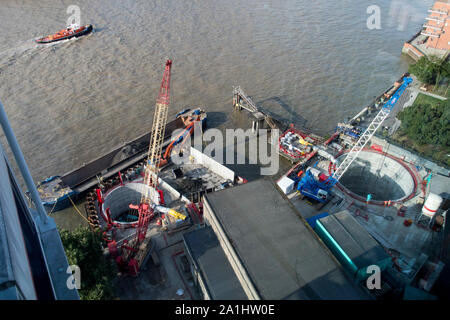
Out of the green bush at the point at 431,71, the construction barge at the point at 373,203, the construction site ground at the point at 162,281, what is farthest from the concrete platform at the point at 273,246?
the green bush at the point at 431,71

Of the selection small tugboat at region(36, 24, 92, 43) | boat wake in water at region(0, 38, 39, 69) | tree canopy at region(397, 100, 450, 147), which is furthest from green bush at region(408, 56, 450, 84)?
boat wake in water at region(0, 38, 39, 69)

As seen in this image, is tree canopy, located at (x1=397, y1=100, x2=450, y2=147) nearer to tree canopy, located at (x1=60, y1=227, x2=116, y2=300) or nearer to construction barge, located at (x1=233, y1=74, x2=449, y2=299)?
construction barge, located at (x1=233, y1=74, x2=449, y2=299)

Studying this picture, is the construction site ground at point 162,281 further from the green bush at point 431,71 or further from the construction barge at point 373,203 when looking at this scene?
the green bush at point 431,71

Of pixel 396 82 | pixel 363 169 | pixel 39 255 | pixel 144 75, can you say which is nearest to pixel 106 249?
pixel 39 255

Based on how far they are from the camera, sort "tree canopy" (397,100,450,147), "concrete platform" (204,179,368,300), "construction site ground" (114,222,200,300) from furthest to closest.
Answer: "tree canopy" (397,100,450,147) < "construction site ground" (114,222,200,300) < "concrete platform" (204,179,368,300)

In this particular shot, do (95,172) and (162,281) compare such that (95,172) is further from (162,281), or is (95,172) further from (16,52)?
(16,52)

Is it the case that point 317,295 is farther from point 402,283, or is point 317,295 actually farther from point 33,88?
point 33,88

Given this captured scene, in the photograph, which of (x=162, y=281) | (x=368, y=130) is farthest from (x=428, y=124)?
(x=162, y=281)
